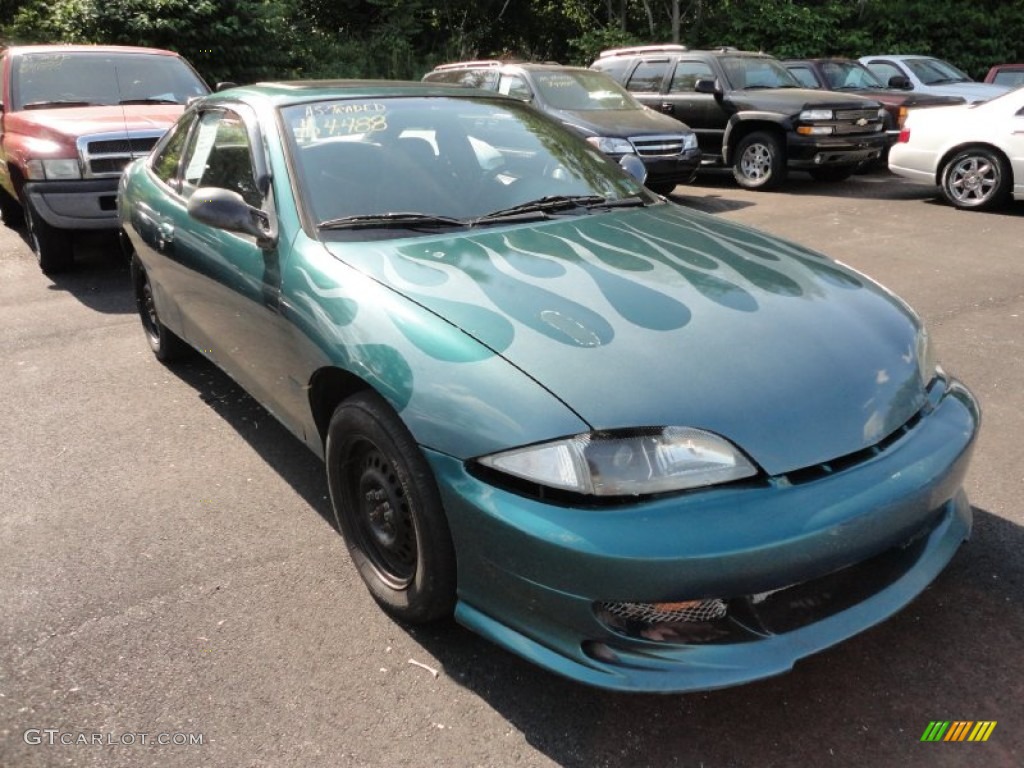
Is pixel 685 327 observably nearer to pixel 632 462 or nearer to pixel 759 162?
pixel 632 462

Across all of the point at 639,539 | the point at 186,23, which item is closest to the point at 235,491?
the point at 639,539

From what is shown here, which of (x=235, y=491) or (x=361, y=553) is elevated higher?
(x=361, y=553)

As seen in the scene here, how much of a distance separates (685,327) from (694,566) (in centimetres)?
74

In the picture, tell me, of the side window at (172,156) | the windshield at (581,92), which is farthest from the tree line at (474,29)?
the side window at (172,156)

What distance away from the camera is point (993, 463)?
361cm

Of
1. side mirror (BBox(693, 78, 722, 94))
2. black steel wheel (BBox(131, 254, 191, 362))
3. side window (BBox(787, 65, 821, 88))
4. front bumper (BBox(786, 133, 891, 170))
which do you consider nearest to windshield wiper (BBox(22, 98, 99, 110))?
black steel wheel (BBox(131, 254, 191, 362))

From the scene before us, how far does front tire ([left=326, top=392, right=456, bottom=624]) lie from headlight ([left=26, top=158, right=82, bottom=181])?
506 cm

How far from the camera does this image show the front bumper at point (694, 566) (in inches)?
78.8

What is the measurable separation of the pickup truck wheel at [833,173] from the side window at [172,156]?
30.6 ft

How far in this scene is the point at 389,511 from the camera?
2.61m

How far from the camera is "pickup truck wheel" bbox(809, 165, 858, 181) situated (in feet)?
38.5

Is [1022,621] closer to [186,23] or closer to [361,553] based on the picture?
[361,553]

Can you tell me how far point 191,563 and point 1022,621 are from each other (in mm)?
2755

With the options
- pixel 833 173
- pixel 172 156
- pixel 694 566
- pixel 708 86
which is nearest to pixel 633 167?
pixel 172 156
